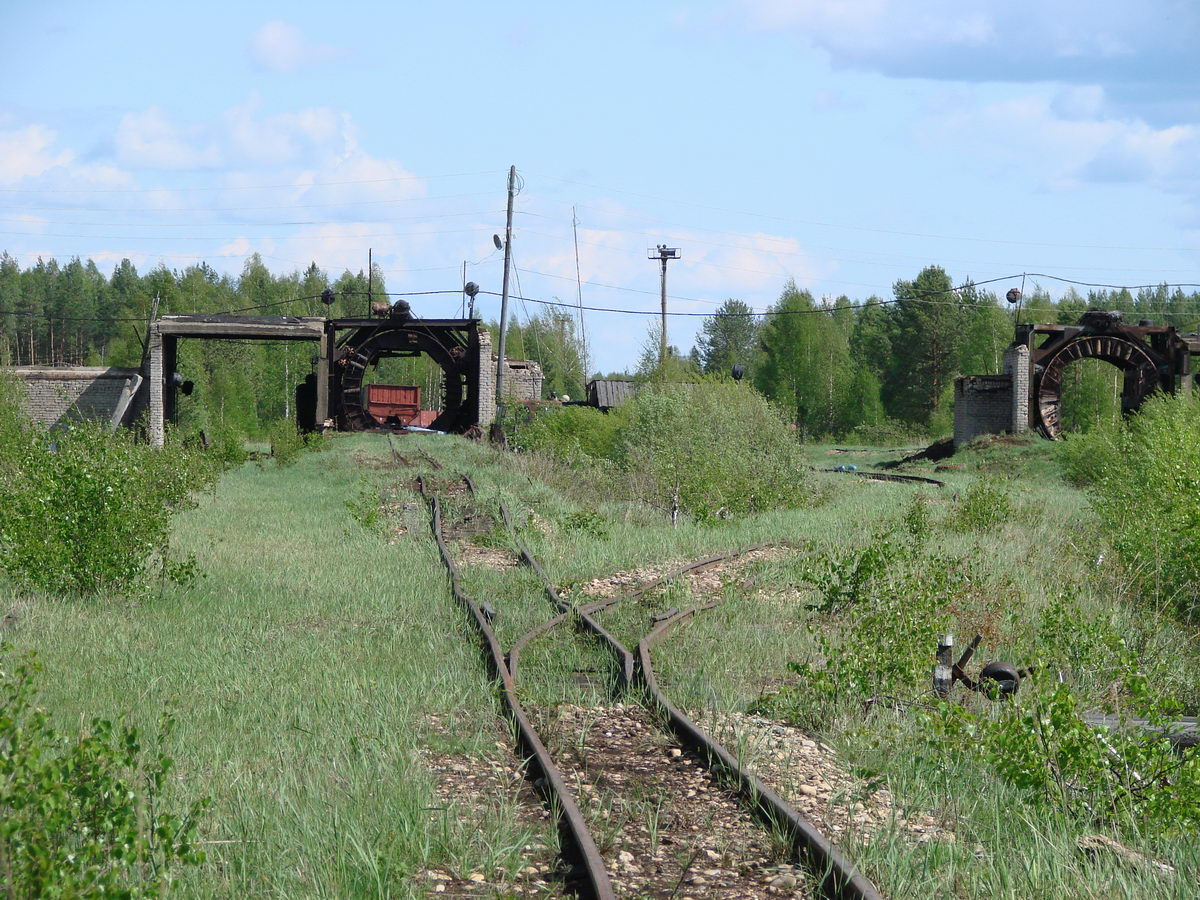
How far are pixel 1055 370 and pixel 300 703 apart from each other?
3793 centimetres

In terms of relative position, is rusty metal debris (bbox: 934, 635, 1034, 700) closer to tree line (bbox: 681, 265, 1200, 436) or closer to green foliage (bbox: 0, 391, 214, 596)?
green foliage (bbox: 0, 391, 214, 596)

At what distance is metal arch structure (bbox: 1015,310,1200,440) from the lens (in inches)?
1553

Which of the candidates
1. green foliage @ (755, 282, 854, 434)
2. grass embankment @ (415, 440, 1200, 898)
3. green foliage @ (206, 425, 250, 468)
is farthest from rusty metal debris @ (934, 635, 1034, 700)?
green foliage @ (755, 282, 854, 434)

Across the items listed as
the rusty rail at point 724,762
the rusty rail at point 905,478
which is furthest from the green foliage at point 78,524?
the rusty rail at point 905,478

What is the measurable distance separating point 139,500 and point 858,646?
7466 millimetres

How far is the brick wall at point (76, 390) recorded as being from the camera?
107 ft

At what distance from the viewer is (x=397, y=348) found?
39438 millimetres

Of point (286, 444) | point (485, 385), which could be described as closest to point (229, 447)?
point (286, 444)

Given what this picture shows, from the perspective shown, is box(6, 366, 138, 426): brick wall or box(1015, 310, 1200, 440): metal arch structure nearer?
box(6, 366, 138, 426): brick wall

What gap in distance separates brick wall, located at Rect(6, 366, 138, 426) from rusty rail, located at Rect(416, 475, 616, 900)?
88.5 feet

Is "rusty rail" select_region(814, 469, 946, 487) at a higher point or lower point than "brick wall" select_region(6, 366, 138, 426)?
lower

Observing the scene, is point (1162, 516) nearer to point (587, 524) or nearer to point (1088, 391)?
point (587, 524)

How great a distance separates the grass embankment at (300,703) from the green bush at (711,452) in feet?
25.7

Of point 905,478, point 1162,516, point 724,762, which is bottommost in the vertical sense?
point 905,478
